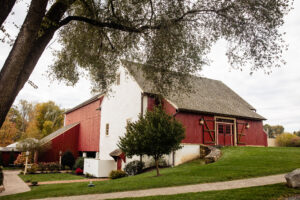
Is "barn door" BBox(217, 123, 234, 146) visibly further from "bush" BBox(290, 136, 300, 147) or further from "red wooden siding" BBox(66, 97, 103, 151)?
"red wooden siding" BBox(66, 97, 103, 151)

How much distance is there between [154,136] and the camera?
12.2m

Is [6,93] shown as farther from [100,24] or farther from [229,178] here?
[229,178]

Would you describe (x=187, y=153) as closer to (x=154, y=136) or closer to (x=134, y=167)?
(x=134, y=167)

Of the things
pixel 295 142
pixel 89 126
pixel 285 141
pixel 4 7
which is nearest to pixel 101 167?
pixel 89 126

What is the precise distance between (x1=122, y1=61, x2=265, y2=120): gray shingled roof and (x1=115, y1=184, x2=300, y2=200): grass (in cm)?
989

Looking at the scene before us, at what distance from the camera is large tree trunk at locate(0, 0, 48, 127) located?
4832 millimetres

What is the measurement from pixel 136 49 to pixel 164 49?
1.86 meters

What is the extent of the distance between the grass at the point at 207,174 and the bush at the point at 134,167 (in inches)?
122

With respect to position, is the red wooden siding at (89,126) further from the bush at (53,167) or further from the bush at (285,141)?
the bush at (285,141)

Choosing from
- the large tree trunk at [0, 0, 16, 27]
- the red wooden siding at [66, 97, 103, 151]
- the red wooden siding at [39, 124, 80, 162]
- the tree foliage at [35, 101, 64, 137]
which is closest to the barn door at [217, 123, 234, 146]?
the red wooden siding at [66, 97, 103, 151]

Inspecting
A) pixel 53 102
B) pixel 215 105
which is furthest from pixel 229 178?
pixel 53 102

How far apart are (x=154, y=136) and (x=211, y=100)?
34.2ft

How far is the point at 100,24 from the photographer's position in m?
7.75

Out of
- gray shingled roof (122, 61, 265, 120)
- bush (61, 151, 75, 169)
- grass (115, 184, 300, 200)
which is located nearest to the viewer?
grass (115, 184, 300, 200)
